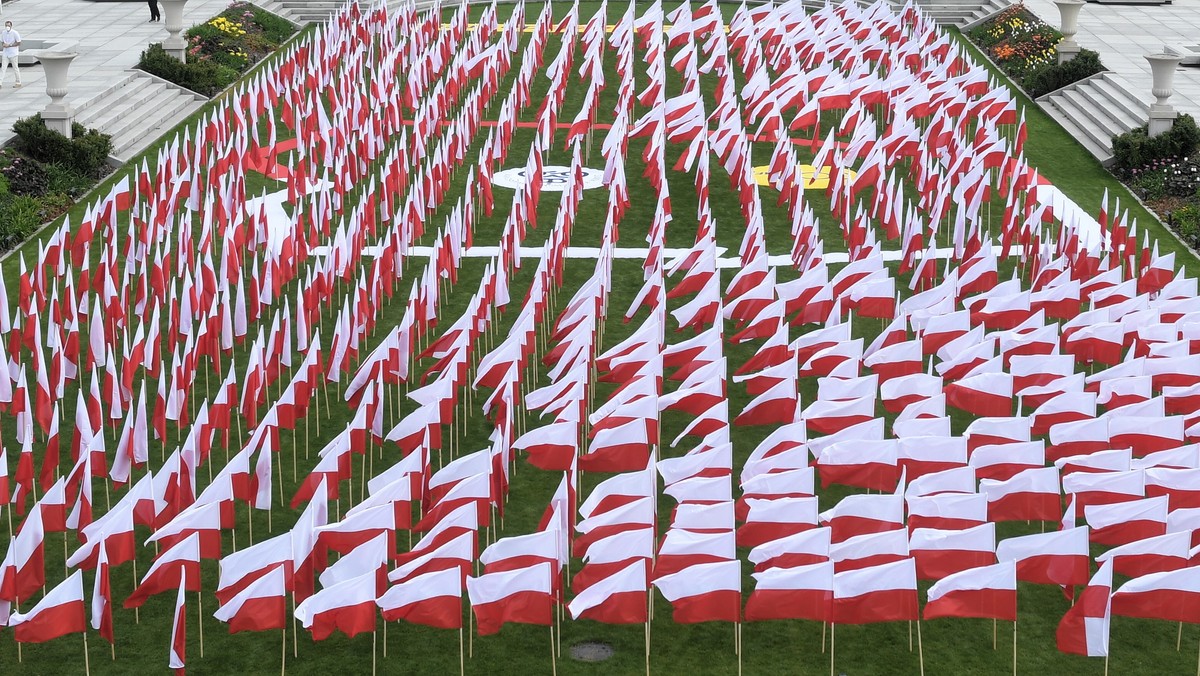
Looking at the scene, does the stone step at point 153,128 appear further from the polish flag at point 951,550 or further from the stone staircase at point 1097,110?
the polish flag at point 951,550

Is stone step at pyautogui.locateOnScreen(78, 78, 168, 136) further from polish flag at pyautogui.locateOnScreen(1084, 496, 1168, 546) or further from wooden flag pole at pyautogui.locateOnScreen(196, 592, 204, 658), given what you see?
polish flag at pyautogui.locateOnScreen(1084, 496, 1168, 546)

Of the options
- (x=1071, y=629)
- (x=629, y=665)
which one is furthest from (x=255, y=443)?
(x=1071, y=629)

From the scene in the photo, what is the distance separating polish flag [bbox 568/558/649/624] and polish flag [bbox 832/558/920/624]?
213cm

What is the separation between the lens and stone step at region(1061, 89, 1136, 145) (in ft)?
142

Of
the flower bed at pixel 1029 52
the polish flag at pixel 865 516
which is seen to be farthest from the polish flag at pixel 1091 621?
the flower bed at pixel 1029 52

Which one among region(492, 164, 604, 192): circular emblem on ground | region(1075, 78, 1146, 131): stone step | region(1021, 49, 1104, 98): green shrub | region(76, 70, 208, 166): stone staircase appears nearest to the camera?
region(492, 164, 604, 192): circular emblem on ground

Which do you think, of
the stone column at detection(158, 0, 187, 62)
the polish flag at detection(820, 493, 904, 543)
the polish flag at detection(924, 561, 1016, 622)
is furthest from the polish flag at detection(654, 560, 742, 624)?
the stone column at detection(158, 0, 187, 62)

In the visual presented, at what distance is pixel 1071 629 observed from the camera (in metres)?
18.4

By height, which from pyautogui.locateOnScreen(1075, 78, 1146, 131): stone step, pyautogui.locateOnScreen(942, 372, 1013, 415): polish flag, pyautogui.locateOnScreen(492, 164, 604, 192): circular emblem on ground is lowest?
pyautogui.locateOnScreen(492, 164, 604, 192): circular emblem on ground

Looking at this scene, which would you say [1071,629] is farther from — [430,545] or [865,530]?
[430,545]

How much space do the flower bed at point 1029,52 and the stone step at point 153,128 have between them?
2381 cm

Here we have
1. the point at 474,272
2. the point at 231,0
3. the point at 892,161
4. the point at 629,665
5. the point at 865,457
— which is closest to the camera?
the point at 629,665

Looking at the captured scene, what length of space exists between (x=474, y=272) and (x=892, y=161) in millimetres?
10480

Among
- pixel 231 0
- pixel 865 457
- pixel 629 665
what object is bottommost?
pixel 231 0
